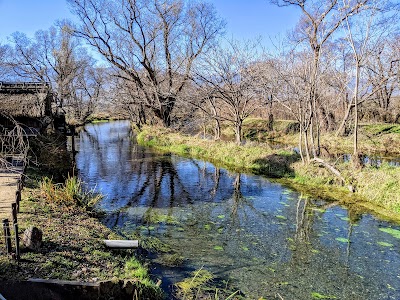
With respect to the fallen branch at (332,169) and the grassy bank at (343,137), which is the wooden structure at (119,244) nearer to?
the fallen branch at (332,169)

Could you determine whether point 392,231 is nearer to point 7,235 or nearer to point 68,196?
point 68,196

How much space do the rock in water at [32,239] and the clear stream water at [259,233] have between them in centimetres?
202

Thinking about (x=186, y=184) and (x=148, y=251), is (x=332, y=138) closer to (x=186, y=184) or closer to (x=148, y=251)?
(x=186, y=184)

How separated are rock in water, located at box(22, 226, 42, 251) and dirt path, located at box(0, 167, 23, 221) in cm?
163

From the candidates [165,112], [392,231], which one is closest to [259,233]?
[392,231]

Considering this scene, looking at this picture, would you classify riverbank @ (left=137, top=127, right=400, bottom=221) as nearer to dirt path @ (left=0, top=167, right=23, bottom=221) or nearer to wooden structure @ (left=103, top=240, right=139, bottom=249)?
wooden structure @ (left=103, top=240, right=139, bottom=249)

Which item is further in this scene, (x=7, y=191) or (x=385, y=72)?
(x=385, y=72)

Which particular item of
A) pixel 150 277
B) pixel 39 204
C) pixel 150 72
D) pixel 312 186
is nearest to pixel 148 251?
pixel 150 277

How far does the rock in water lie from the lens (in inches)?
208

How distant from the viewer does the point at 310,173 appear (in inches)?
472

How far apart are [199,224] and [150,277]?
280 cm

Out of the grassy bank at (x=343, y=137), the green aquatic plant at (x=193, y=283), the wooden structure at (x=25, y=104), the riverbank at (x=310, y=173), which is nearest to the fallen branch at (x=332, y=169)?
the riverbank at (x=310, y=173)

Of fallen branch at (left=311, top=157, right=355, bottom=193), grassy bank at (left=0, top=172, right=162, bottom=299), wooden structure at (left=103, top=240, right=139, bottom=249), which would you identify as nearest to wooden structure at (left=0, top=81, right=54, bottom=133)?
grassy bank at (left=0, top=172, right=162, bottom=299)

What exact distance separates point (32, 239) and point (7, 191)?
4.07 meters
